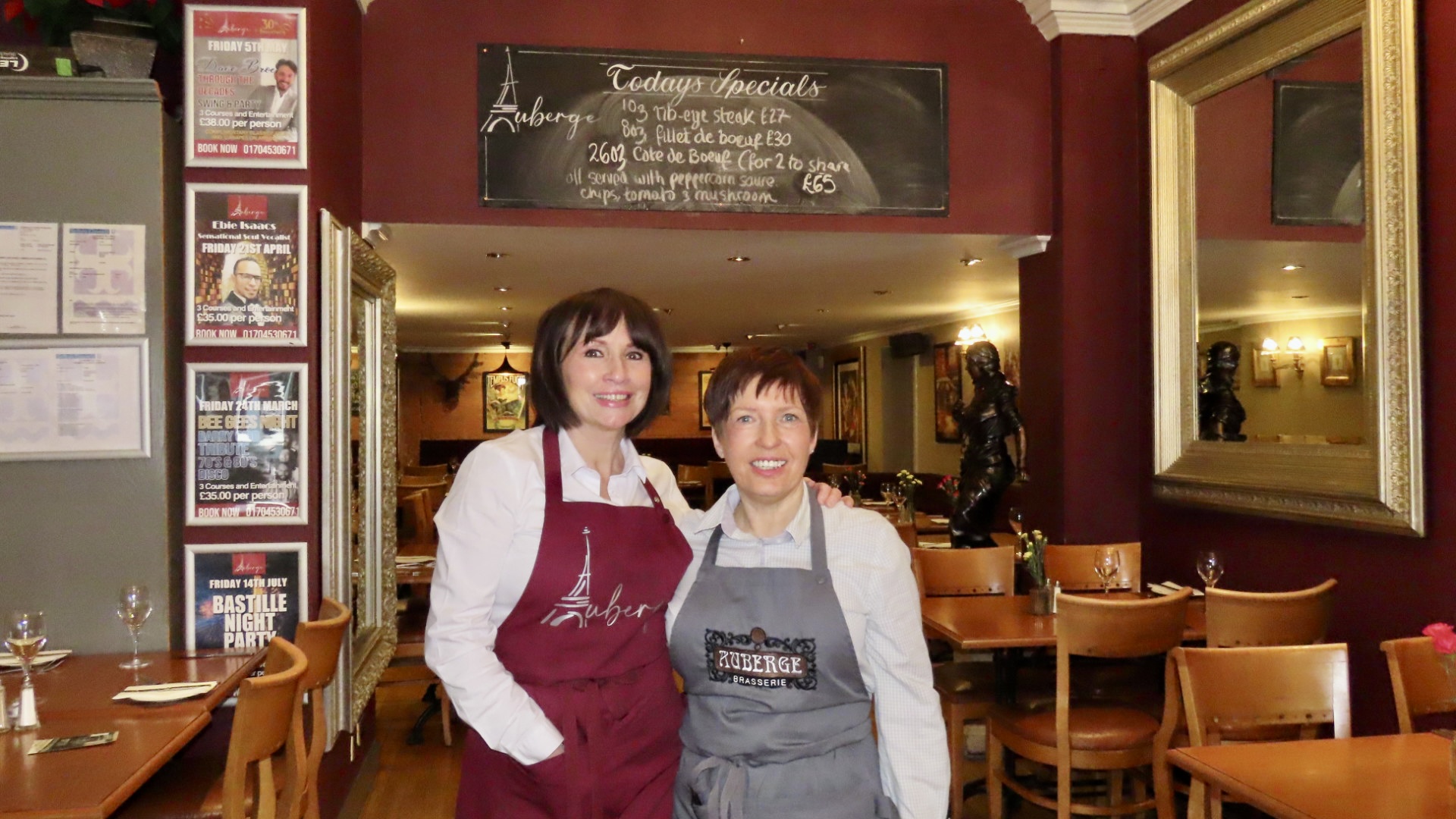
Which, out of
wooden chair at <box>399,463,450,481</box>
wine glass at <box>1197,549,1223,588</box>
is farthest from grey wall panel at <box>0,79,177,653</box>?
wooden chair at <box>399,463,450,481</box>

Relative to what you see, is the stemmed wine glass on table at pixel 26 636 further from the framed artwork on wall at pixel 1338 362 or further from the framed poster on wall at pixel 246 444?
the framed artwork on wall at pixel 1338 362

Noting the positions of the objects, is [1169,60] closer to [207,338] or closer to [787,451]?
[787,451]

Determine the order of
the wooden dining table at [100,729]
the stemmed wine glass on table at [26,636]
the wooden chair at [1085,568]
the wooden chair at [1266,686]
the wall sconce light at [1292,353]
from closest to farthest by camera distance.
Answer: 1. the wooden dining table at [100,729]
2. the wooden chair at [1266,686]
3. the stemmed wine glass on table at [26,636]
4. the wall sconce light at [1292,353]
5. the wooden chair at [1085,568]

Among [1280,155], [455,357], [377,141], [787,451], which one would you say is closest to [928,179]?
[1280,155]

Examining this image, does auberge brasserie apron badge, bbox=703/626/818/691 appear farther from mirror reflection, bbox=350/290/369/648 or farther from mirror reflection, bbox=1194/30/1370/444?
mirror reflection, bbox=1194/30/1370/444

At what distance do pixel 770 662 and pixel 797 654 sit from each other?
1.9 inches

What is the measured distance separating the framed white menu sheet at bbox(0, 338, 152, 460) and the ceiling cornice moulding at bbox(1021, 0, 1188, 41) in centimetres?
387

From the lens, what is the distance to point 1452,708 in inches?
95.3

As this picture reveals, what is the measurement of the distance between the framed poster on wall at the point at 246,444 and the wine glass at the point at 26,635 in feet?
1.93

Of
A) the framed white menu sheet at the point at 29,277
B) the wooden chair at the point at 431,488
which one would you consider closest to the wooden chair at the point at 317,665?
the framed white menu sheet at the point at 29,277

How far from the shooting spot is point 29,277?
3043mm

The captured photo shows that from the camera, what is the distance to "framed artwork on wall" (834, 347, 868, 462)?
45.5 feet

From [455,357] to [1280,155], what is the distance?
1402 cm

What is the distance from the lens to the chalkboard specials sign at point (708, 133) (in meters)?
4.43
